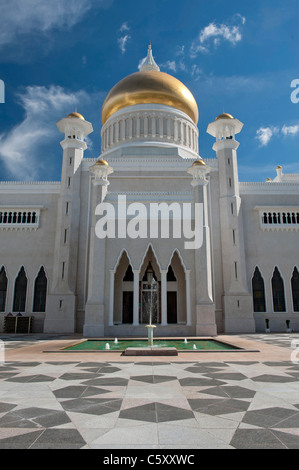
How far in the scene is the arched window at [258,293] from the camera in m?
18.3

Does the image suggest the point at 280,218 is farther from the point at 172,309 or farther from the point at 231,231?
the point at 172,309

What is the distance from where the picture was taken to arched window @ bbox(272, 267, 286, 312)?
18.3m

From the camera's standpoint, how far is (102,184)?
1623 cm

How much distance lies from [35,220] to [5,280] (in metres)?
3.71

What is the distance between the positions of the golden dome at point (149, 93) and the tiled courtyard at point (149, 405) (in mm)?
19771

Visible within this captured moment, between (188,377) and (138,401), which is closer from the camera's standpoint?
(138,401)

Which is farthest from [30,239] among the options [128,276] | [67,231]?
[128,276]

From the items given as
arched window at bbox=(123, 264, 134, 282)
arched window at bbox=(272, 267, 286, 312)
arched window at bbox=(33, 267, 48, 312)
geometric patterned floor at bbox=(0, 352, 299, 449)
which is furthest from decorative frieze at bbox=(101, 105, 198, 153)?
geometric patterned floor at bbox=(0, 352, 299, 449)

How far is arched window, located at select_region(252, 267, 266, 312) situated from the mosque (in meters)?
0.05

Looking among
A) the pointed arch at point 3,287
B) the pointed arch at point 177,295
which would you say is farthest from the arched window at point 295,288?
the pointed arch at point 3,287

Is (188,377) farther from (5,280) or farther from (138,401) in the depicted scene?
(5,280)

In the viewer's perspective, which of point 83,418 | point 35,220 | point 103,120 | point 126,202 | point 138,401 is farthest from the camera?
point 103,120

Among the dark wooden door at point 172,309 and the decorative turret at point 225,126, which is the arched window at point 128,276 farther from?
the decorative turret at point 225,126
